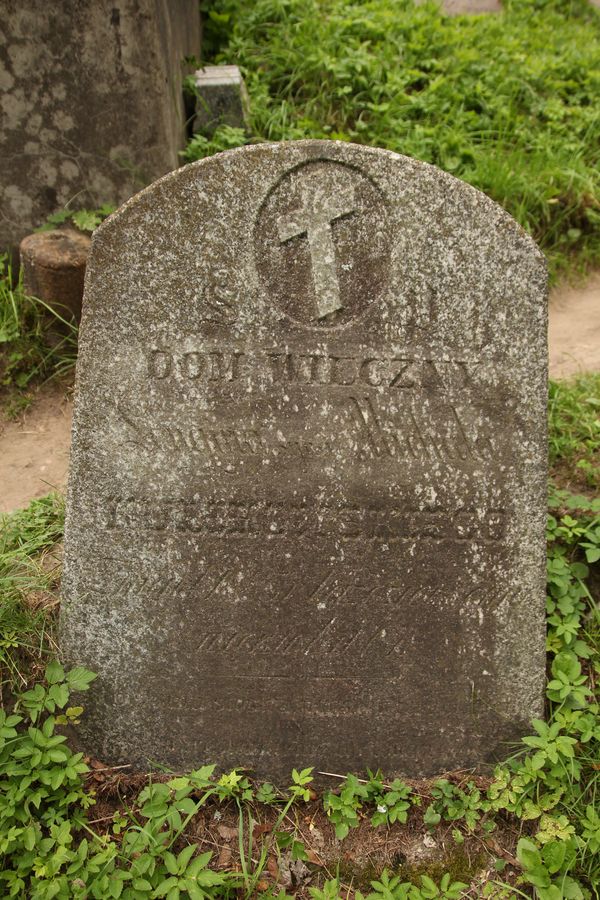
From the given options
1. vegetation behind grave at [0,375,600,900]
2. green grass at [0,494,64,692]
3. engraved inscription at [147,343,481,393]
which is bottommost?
vegetation behind grave at [0,375,600,900]

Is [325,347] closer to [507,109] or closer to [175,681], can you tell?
[175,681]

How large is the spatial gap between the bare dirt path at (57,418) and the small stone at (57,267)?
0.44 m

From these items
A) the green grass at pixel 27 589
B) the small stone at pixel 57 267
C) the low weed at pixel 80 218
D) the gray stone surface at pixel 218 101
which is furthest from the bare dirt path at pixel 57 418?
the gray stone surface at pixel 218 101

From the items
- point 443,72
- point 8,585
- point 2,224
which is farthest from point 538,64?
point 8,585

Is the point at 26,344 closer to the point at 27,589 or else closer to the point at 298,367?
the point at 27,589

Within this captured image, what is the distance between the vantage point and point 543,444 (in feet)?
7.61

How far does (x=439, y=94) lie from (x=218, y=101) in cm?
136

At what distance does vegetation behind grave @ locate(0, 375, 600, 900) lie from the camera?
7.07 feet

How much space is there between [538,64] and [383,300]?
11.9 ft

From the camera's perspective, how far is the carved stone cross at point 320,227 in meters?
2.17

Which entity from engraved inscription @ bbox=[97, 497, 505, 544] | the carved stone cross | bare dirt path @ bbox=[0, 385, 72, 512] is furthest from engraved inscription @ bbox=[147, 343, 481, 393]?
bare dirt path @ bbox=[0, 385, 72, 512]

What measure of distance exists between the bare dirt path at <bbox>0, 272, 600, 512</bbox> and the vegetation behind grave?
89cm

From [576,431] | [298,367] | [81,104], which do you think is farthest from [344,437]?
[81,104]

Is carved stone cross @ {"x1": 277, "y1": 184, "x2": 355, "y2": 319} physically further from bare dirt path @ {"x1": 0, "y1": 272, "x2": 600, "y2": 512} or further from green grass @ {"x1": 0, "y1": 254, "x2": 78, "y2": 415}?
green grass @ {"x1": 0, "y1": 254, "x2": 78, "y2": 415}
